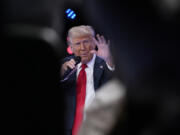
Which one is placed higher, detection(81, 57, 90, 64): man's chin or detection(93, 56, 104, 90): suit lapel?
detection(81, 57, 90, 64): man's chin

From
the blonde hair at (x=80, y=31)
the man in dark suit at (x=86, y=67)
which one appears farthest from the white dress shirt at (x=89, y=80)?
the blonde hair at (x=80, y=31)

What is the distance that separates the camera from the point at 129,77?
0.40 meters

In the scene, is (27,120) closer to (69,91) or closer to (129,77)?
(129,77)

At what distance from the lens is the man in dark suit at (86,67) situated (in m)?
2.10

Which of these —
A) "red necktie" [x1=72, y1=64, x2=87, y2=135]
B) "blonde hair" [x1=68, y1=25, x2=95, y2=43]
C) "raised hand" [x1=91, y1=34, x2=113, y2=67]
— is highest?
"blonde hair" [x1=68, y1=25, x2=95, y2=43]

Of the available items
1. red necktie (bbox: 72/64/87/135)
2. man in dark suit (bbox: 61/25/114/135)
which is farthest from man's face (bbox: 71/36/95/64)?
red necktie (bbox: 72/64/87/135)

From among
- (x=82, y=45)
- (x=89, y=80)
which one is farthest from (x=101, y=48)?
(x=89, y=80)

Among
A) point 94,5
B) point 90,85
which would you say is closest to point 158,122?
point 94,5

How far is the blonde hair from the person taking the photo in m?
2.18

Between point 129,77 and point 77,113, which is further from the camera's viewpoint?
point 77,113

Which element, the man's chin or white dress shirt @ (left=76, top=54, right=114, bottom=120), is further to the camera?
the man's chin

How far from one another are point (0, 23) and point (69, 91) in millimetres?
1793

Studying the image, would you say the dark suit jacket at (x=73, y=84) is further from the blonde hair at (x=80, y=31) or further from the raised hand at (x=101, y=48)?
the blonde hair at (x=80, y=31)

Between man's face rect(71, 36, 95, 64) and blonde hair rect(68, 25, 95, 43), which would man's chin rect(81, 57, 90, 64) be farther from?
blonde hair rect(68, 25, 95, 43)
